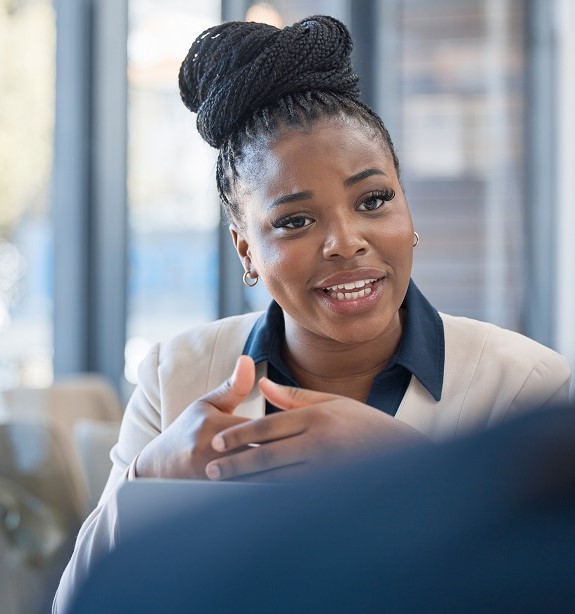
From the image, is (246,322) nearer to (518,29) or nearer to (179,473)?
(179,473)

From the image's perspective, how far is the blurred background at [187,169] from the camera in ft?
14.9

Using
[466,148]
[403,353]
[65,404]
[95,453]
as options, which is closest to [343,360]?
[403,353]

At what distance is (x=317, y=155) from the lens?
1330 mm

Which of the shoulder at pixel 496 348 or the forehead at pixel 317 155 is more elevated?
the forehead at pixel 317 155

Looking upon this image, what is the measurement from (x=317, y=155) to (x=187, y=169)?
3638 mm

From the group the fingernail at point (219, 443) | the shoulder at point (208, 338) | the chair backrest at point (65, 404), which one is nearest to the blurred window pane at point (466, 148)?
the chair backrest at point (65, 404)

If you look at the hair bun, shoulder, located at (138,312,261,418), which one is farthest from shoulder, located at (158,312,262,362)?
the hair bun

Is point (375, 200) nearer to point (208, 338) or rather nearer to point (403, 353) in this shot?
point (403, 353)

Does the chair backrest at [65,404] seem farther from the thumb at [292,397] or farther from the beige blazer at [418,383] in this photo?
the thumb at [292,397]

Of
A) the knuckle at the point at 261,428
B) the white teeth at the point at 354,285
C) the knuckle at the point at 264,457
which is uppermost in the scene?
the white teeth at the point at 354,285

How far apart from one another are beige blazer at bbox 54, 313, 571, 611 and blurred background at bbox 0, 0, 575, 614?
298 cm

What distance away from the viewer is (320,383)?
148 cm

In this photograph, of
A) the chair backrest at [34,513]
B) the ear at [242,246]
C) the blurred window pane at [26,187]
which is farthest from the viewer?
the blurred window pane at [26,187]

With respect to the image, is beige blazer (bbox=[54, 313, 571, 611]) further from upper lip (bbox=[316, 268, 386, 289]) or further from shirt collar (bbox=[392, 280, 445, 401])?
upper lip (bbox=[316, 268, 386, 289])
